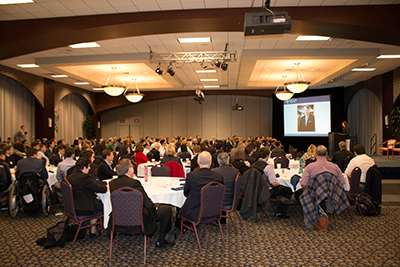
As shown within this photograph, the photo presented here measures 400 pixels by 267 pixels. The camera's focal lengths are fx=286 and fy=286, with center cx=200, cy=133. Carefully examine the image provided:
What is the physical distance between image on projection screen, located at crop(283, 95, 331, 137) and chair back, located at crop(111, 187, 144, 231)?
14.0 m

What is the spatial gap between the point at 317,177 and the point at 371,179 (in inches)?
66.6

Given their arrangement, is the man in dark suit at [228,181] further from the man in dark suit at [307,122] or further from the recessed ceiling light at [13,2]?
the man in dark suit at [307,122]

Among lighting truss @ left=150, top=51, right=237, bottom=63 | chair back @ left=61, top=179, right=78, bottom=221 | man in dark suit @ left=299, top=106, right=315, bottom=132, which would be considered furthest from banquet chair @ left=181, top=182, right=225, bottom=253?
man in dark suit @ left=299, top=106, right=315, bottom=132

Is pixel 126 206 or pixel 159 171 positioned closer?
pixel 126 206

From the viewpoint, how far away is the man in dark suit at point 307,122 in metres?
16.3

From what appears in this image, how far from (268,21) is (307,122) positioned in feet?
42.0

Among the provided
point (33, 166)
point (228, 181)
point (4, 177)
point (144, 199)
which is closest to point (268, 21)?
point (228, 181)

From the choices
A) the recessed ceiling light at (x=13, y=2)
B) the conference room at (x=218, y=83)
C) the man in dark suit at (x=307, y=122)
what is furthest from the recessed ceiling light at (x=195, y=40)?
the man in dark suit at (x=307, y=122)

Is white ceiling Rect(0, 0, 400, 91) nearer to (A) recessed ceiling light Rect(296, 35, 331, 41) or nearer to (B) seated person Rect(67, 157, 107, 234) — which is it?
(A) recessed ceiling light Rect(296, 35, 331, 41)

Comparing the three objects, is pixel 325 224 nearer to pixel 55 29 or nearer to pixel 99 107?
pixel 55 29

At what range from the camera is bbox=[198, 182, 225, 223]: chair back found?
3830mm

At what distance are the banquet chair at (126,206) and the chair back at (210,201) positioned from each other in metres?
0.83

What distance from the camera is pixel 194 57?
9.65 meters

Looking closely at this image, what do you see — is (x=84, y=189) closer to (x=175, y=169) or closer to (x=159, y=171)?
(x=159, y=171)
